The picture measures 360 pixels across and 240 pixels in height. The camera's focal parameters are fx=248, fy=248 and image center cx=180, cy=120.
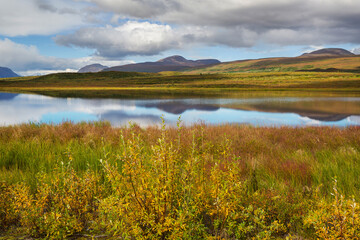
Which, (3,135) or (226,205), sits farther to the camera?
(3,135)

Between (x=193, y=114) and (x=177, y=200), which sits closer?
(x=177, y=200)

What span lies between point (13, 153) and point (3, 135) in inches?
159

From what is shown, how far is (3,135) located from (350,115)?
30.1 metres

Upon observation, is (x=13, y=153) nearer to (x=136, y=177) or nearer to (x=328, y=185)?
(x=136, y=177)

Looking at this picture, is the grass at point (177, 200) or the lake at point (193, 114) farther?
the lake at point (193, 114)

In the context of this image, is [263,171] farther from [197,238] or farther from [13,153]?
[13,153]

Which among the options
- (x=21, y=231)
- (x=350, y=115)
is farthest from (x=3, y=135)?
(x=350, y=115)

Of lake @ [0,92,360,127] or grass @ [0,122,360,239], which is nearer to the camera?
grass @ [0,122,360,239]

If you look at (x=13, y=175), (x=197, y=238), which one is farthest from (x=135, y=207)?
(x=13, y=175)

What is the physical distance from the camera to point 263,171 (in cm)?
623

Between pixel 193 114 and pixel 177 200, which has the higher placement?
pixel 177 200

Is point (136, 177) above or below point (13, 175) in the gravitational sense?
above

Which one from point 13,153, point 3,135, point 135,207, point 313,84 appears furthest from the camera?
point 313,84

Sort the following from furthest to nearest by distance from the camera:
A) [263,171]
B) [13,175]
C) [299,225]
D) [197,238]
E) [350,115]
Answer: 1. [350,115]
2. [263,171]
3. [13,175]
4. [299,225]
5. [197,238]
